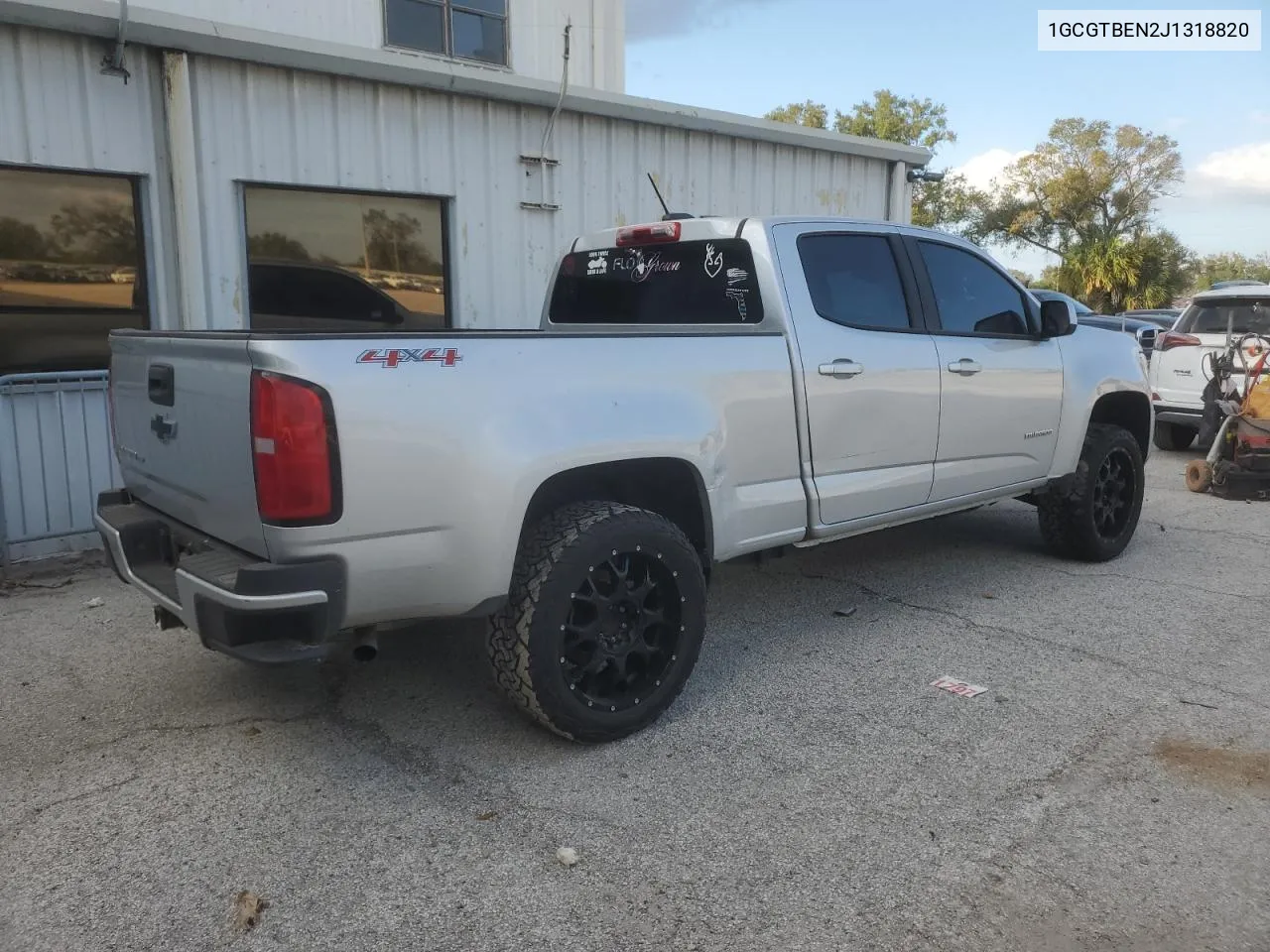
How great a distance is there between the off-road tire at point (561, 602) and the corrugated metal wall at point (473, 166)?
455 centimetres

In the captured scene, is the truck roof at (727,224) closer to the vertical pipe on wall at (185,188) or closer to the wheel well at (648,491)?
the wheel well at (648,491)

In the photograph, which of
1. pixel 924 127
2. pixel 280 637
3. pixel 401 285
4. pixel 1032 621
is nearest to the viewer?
pixel 280 637

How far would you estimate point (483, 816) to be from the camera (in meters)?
3.10

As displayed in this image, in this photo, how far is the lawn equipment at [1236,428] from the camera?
793cm

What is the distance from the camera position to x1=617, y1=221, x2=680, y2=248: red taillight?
15.0ft

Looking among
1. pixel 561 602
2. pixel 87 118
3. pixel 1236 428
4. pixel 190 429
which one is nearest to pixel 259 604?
pixel 190 429

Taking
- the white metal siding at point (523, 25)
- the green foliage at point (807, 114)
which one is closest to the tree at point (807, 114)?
the green foliage at point (807, 114)

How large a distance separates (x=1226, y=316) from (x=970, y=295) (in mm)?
5983

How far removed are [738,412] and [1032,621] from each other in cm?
213

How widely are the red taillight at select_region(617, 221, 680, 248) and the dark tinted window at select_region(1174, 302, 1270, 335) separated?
664cm

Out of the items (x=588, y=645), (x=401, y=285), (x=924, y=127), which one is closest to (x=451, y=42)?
(x=401, y=285)

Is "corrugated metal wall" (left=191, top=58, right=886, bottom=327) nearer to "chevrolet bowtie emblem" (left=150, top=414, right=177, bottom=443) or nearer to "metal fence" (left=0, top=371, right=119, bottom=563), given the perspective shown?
"metal fence" (left=0, top=371, right=119, bottom=563)

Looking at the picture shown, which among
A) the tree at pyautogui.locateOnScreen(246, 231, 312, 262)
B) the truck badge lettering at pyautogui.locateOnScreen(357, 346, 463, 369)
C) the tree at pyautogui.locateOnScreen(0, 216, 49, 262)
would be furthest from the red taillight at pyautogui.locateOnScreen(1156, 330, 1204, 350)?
the tree at pyautogui.locateOnScreen(0, 216, 49, 262)

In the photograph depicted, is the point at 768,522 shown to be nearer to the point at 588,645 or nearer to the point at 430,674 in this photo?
the point at 588,645
